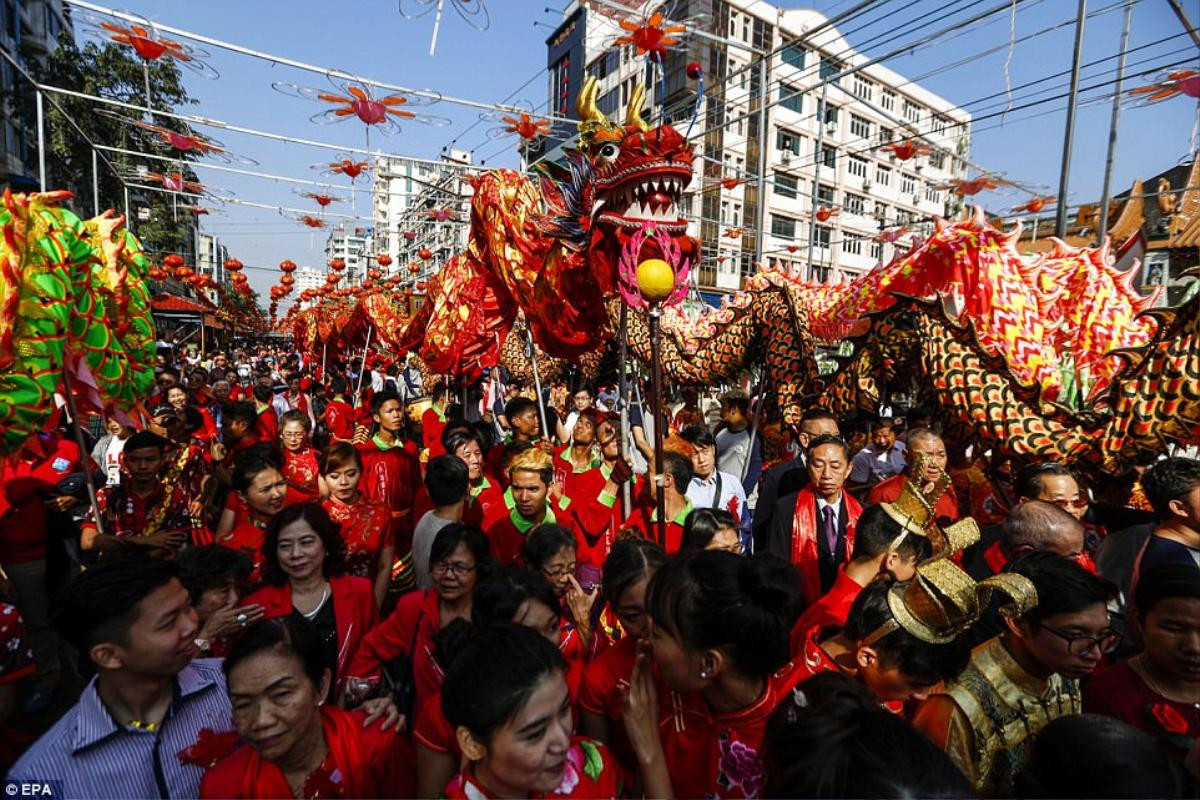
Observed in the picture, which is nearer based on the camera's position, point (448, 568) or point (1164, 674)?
point (1164, 674)

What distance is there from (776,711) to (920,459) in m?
2.62

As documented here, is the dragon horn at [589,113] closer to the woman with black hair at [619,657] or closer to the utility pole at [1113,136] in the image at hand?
the woman with black hair at [619,657]

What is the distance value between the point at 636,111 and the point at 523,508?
262 cm

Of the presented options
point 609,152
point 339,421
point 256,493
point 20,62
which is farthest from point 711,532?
point 20,62

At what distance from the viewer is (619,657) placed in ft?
5.82

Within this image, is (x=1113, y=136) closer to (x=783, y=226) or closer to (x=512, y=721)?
(x=512, y=721)

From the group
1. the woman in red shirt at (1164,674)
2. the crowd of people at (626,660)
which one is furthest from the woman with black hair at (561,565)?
the woman in red shirt at (1164,674)

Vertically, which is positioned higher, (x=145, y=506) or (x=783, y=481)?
(x=783, y=481)

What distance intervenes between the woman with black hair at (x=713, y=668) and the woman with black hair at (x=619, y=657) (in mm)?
114

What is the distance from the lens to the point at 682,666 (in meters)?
1.43

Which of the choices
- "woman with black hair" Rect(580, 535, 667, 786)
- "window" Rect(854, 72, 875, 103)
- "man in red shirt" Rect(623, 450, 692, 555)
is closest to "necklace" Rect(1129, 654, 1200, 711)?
"woman with black hair" Rect(580, 535, 667, 786)

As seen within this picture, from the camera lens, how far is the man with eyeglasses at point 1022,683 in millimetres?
1524

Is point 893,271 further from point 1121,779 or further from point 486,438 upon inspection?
point 1121,779

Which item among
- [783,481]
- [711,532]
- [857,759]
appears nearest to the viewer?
[857,759]
